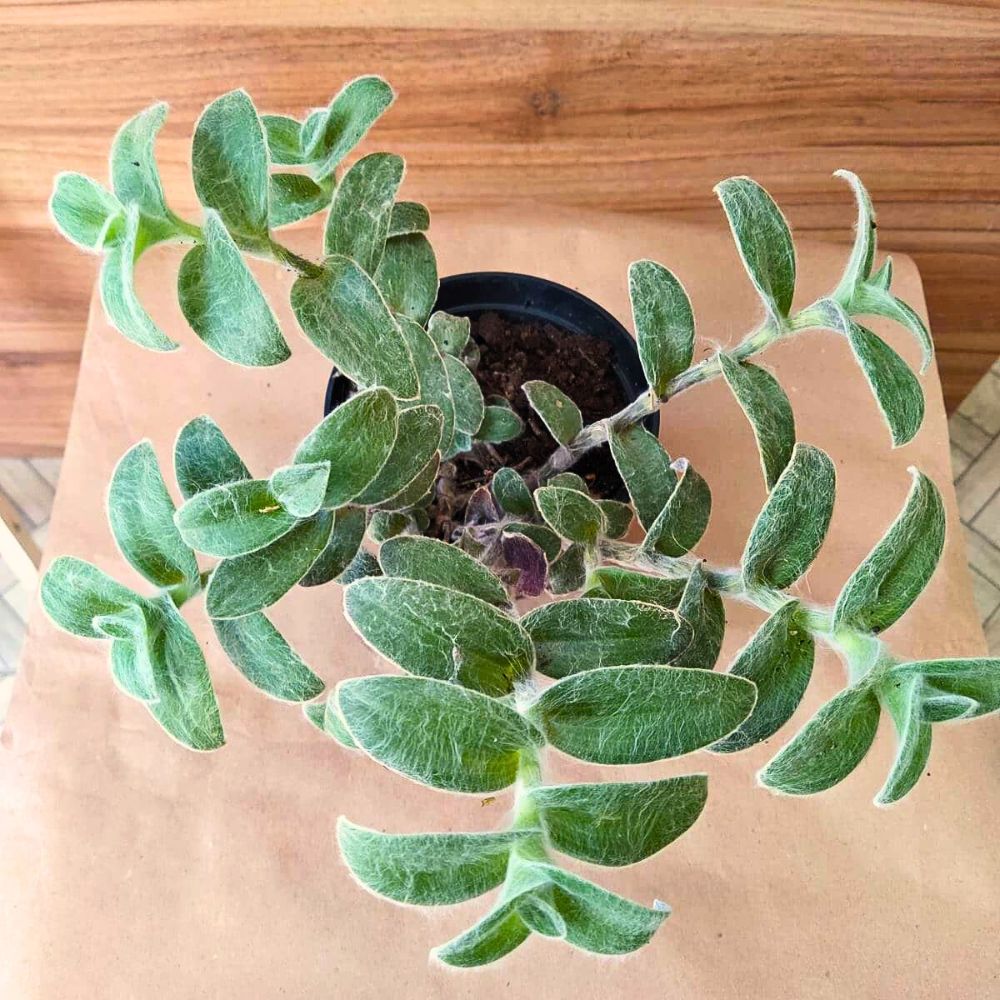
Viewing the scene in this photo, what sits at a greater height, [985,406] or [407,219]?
[407,219]

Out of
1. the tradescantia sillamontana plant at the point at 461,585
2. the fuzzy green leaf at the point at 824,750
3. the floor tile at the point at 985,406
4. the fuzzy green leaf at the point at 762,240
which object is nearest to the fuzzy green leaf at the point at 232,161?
the tradescantia sillamontana plant at the point at 461,585

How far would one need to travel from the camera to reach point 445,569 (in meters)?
0.46

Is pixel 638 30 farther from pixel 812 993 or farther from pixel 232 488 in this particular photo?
pixel 812 993

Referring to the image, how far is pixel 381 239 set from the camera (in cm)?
46

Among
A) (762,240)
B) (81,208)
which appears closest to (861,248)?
(762,240)

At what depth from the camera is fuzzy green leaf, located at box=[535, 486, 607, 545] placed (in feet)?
1.60

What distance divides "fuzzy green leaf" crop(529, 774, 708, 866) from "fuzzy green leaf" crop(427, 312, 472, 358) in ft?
1.12

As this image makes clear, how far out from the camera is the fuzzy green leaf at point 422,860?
1.11 feet

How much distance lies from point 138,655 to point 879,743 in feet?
1.86

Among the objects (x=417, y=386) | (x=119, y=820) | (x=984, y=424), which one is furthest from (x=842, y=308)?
(x=984, y=424)

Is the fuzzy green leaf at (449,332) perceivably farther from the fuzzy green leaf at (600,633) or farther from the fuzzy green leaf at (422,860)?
the fuzzy green leaf at (422,860)

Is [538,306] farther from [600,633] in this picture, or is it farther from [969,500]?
[969,500]

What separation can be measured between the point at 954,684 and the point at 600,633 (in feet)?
0.50

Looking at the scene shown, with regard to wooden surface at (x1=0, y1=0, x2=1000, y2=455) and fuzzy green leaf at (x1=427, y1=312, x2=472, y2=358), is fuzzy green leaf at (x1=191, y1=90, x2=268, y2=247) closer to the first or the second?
fuzzy green leaf at (x1=427, y1=312, x2=472, y2=358)
